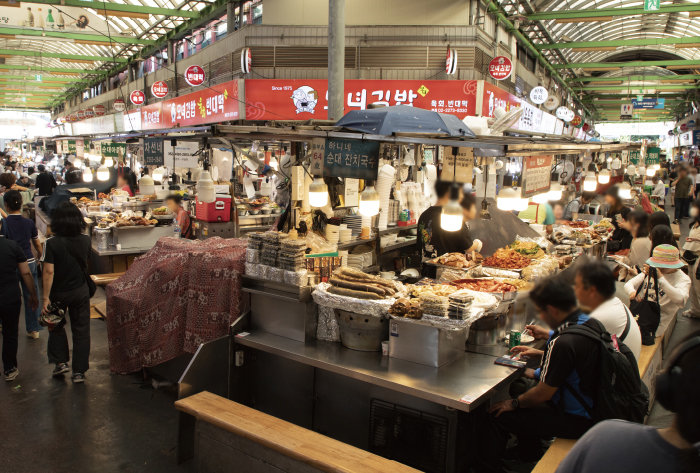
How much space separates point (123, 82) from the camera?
26.2 meters

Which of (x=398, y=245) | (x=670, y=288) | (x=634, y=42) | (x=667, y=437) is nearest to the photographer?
(x=667, y=437)

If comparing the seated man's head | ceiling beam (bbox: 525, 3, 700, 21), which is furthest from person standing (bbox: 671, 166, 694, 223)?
the seated man's head

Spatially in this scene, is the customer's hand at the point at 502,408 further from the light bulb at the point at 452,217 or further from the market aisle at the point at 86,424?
the market aisle at the point at 86,424

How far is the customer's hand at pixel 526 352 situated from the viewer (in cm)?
445

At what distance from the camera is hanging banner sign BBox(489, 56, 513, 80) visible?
1212cm

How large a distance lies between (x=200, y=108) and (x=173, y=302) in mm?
10658

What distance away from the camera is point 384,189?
759cm

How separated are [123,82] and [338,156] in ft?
81.0

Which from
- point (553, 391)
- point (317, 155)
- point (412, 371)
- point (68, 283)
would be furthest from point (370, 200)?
point (68, 283)

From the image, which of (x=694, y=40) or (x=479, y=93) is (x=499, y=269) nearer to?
(x=479, y=93)

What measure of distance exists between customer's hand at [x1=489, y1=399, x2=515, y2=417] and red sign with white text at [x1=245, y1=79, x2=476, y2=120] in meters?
8.49

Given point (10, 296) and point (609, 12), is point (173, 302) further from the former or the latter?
point (609, 12)

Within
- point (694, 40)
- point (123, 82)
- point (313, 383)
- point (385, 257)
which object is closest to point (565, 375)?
point (313, 383)

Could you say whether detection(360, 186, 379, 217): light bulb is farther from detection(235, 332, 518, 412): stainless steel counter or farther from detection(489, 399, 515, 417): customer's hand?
detection(489, 399, 515, 417): customer's hand
